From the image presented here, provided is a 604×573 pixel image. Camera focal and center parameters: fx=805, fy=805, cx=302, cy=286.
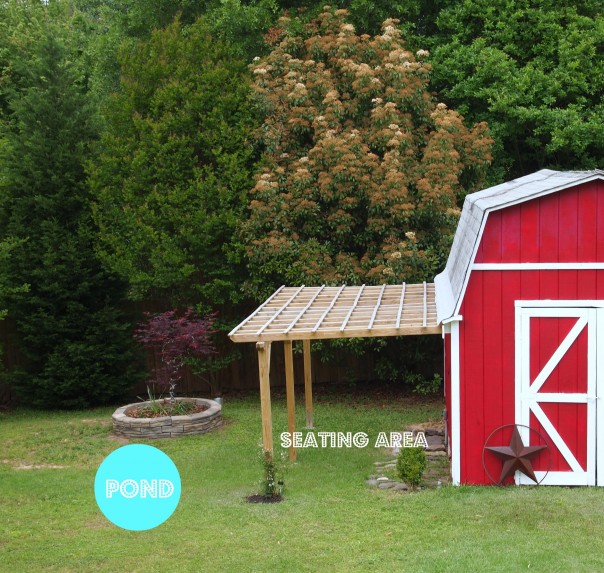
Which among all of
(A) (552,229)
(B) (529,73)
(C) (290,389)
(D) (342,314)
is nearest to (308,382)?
(C) (290,389)

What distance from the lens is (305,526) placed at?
28.2 feet

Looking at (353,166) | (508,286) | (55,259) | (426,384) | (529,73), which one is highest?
(529,73)

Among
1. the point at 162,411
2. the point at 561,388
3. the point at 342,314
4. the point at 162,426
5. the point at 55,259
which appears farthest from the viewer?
the point at 55,259

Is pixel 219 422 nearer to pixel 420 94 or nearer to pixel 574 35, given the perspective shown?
pixel 420 94

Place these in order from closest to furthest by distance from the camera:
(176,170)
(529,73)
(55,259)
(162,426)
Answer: (162,426)
(176,170)
(55,259)
(529,73)

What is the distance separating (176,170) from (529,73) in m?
7.64

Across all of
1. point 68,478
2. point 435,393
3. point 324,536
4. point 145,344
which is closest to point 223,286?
point 145,344

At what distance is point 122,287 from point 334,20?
23.6 ft

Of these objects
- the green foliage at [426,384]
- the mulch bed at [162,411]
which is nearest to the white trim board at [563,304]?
the green foliage at [426,384]

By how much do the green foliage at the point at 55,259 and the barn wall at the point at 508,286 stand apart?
8.92 meters

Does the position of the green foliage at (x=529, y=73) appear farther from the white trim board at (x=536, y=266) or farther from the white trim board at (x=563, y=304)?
the white trim board at (x=563, y=304)

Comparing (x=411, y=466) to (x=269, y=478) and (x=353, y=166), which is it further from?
(x=353, y=166)

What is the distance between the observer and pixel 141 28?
19.0 meters

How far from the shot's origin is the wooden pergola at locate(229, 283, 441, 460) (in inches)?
394
